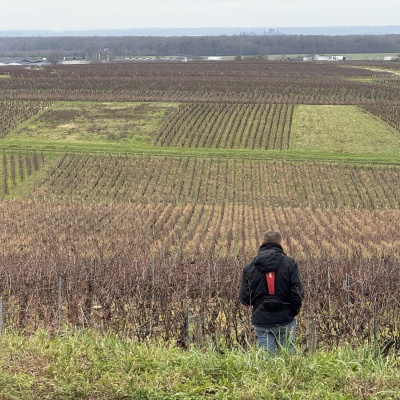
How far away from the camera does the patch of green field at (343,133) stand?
1874 inches

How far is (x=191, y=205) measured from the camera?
115 ft

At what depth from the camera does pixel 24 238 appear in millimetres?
28094

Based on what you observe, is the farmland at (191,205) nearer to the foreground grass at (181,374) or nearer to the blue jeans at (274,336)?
the blue jeans at (274,336)

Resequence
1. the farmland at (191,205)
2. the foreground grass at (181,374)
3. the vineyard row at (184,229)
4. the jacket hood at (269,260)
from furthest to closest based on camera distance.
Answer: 1. the vineyard row at (184,229)
2. the farmland at (191,205)
3. the jacket hood at (269,260)
4. the foreground grass at (181,374)

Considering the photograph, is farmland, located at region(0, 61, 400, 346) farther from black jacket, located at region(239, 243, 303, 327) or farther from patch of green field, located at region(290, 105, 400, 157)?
black jacket, located at region(239, 243, 303, 327)

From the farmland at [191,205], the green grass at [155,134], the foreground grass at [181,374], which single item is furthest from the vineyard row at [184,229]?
the foreground grass at [181,374]

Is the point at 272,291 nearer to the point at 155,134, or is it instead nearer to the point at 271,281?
the point at 271,281

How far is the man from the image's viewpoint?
23.8 ft

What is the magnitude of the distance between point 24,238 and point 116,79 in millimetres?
65507

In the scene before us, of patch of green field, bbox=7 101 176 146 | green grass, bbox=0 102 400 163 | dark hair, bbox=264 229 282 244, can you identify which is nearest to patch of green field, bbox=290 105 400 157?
green grass, bbox=0 102 400 163

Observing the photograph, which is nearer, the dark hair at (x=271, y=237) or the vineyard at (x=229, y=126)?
the dark hair at (x=271, y=237)

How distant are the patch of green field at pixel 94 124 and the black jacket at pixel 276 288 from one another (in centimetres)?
4268

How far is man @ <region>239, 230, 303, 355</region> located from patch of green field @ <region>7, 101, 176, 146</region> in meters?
42.7

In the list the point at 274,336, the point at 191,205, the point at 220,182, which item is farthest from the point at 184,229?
the point at 274,336
